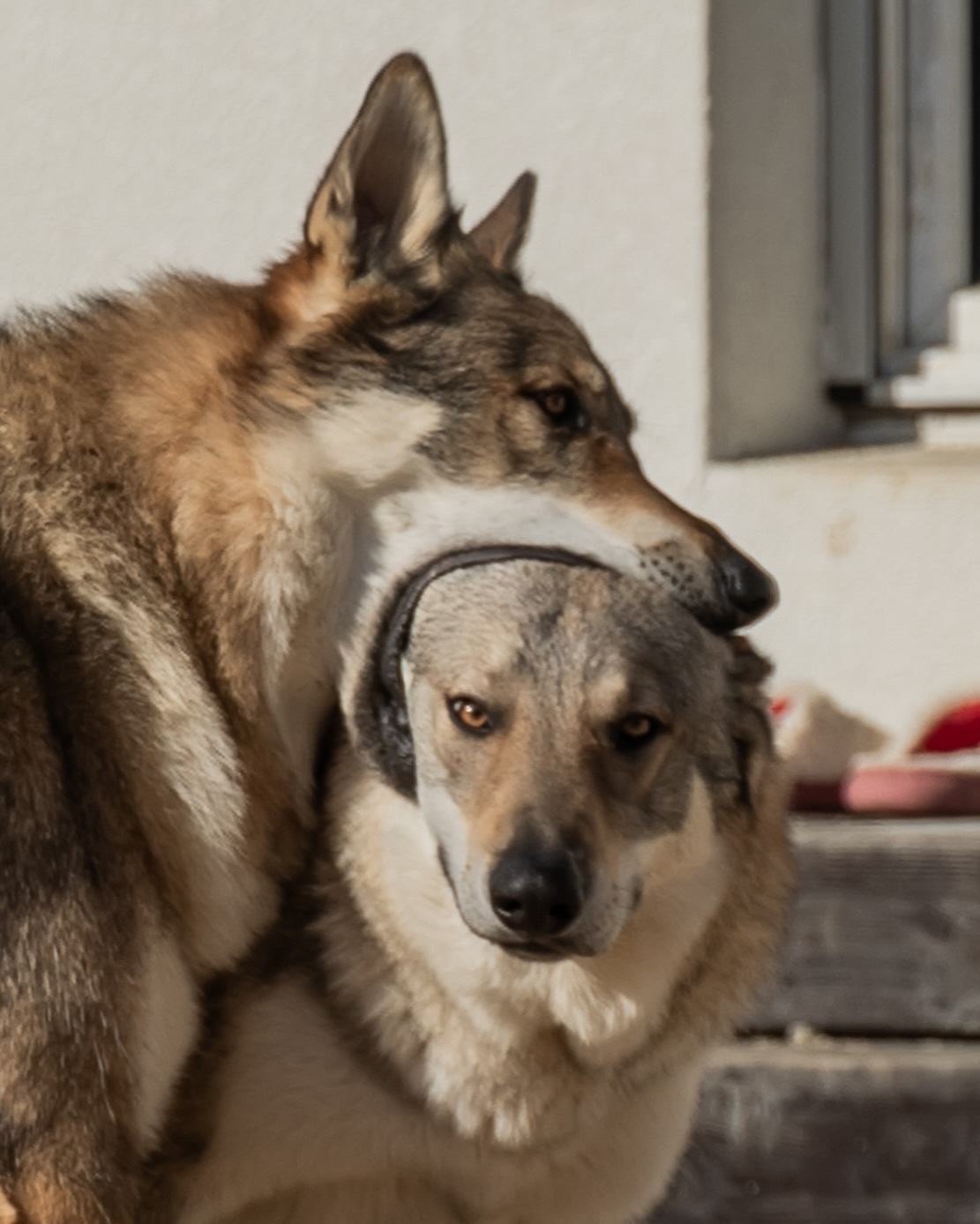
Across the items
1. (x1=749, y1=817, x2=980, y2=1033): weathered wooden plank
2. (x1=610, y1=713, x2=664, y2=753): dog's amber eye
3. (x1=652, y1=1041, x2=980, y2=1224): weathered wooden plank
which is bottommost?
(x1=652, y1=1041, x2=980, y2=1224): weathered wooden plank

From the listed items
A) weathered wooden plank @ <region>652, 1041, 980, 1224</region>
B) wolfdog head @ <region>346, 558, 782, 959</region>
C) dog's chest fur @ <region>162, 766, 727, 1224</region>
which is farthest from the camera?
weathered wooden plank @ <region>652, 1041, 980, 1224</region>

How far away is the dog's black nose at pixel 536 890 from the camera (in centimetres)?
303

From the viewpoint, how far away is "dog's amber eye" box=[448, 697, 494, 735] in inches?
129

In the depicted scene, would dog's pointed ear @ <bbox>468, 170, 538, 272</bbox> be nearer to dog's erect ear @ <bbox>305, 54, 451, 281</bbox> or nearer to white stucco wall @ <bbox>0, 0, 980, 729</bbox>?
dog's erect ear @ <bbox>305, 54, 451, 281</bbox>

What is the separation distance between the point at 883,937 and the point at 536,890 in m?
1.36

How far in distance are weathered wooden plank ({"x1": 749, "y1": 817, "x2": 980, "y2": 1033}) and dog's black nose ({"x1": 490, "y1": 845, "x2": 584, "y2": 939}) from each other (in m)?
1.20

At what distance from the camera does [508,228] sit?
3.90 meters

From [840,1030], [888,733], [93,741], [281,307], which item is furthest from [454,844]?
[888,733]

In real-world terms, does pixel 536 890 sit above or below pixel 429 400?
below

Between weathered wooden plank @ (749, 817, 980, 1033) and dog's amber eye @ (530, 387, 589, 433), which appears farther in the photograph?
weathered wooden plank @ (749, 817, 980, 1033)

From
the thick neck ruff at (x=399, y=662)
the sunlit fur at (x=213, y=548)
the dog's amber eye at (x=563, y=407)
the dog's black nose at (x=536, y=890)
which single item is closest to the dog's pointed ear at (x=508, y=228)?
the sunlit fur at (x=213, y=548)

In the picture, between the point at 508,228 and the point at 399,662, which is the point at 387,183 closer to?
the point at 508,228

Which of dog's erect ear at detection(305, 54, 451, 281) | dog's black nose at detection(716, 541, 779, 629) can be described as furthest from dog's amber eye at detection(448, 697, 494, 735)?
dog's erect ear at detection(305, 54, 451, 281)

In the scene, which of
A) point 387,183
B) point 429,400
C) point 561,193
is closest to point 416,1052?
point 429,400
